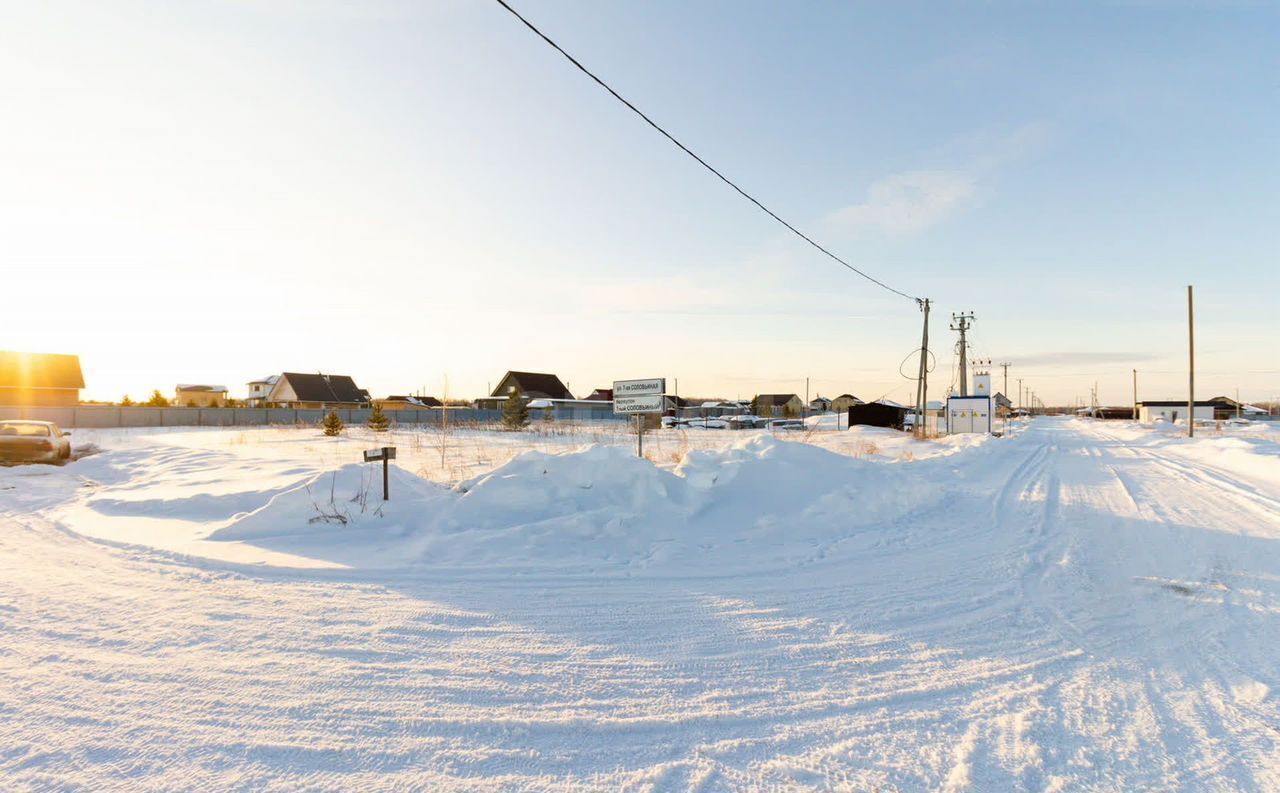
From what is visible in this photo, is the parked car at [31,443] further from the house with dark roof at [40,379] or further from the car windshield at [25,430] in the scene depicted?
the house with dark roof at [40,379]

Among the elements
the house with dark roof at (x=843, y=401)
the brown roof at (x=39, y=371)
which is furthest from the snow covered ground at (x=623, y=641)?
the house with dark roof at (x=843, y=401)

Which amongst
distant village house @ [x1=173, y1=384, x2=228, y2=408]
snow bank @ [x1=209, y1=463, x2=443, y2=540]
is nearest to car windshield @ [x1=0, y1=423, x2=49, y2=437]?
snow bank @ [x1=209, y1=463, x2=443, y2=540]

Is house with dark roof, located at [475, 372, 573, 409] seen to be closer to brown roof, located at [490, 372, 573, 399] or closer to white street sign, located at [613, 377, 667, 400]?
brown roof, located at [490, 372, 573, 399]

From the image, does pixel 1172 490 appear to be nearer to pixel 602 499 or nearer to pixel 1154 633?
pixel 1154 633

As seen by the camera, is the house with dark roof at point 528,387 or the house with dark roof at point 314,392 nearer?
the house with dark roof at point 314,392

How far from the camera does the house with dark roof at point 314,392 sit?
67.6 m

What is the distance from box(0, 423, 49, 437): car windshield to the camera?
16.4 meters

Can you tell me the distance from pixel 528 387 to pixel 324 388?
76.8 ft

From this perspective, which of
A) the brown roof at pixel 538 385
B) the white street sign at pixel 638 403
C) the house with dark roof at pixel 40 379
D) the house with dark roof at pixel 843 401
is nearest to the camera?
the white street sign at pixel 638 403

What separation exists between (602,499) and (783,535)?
8.85 feet

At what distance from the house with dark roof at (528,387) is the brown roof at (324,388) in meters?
15.2

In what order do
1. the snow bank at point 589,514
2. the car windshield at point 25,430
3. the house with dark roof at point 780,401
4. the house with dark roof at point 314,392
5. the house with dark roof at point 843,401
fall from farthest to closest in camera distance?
the house with dark roof at point 843,401 < the house with dark roof at point 780,401 < the house with dark roof at point 314,392 < the car windshield at point 25,430 < the snow bank at point 589,514

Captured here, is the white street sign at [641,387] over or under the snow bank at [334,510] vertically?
over

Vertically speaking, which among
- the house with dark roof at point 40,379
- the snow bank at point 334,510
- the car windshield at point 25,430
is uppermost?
the house with dark roof at point 40,379
